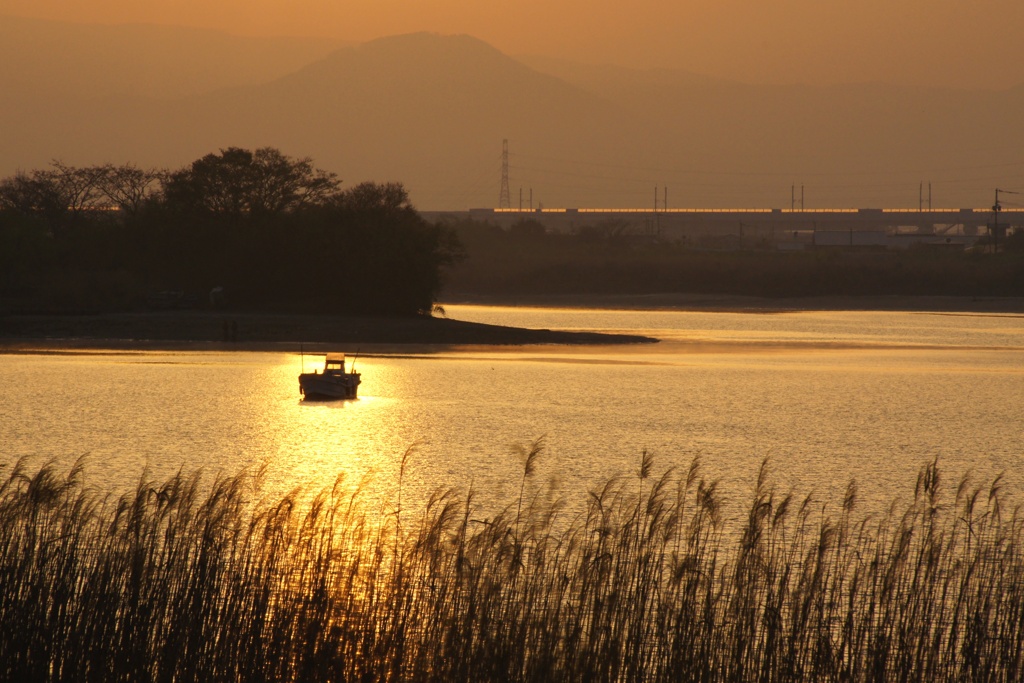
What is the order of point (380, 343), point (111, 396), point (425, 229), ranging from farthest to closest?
point (425, 229) → point (380, 343) → point (111, 396)

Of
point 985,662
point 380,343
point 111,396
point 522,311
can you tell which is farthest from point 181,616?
point 522,311

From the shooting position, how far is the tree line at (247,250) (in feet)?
319

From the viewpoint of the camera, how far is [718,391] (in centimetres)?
6209

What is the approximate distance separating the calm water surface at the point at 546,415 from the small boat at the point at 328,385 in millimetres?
740

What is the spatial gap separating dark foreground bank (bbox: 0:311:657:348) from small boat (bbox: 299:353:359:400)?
29.0m

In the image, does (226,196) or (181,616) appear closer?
(181,616)

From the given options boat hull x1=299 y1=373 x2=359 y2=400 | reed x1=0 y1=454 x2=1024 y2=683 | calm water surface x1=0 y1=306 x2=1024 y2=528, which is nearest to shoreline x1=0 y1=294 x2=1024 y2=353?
calm water surface x1=0 y1=306 x2=1024 y2=528

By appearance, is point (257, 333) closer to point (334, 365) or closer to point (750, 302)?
point (334, 365)

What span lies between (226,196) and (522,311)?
4347 cm

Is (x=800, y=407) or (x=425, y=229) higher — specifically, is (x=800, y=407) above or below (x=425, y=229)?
below

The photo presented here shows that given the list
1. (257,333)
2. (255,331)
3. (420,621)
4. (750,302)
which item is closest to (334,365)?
(257,333)

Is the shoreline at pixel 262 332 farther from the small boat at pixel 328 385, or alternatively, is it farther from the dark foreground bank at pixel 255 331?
the small boat at pixel 328 385

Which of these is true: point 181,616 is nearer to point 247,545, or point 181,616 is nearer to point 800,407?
point 247,545

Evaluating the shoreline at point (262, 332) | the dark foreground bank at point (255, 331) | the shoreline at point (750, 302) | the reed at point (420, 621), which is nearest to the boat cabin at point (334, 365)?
the shoreline at point (262, 332)
